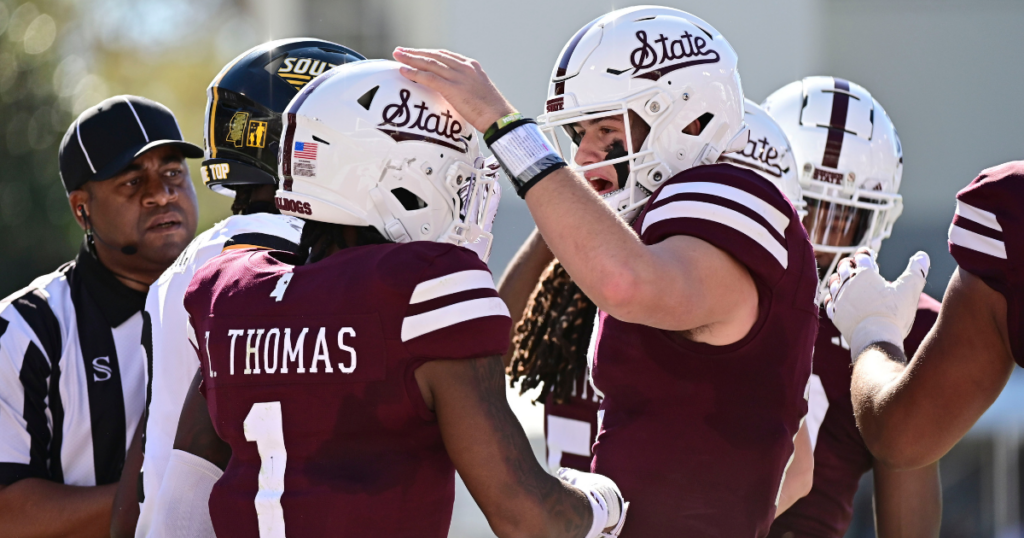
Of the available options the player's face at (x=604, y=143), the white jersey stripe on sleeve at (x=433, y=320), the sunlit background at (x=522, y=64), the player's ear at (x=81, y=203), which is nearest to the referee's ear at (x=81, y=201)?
the player's ear at (x=81, y=203)

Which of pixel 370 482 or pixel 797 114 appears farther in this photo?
pixel 797 114

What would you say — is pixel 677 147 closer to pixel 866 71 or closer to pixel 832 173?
pixel 832 173

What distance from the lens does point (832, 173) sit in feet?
13.2

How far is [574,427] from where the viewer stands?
3.72 meters

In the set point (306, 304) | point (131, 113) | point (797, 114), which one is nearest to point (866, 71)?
point (797, 114)

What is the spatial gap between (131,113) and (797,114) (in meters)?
2.55

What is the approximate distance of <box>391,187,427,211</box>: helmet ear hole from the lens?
97.6 inches

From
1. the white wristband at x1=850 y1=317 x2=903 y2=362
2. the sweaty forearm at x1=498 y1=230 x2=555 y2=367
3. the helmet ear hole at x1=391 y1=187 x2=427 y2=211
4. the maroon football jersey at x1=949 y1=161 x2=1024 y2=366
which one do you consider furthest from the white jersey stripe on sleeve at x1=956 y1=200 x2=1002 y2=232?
the sweaty forearm at x1=498 y1=230 x2=555 y2=367

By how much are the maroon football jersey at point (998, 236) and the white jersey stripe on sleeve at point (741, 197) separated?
367 mm

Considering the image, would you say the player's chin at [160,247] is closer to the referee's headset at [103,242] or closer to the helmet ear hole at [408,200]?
the referee's headset at [103,242]

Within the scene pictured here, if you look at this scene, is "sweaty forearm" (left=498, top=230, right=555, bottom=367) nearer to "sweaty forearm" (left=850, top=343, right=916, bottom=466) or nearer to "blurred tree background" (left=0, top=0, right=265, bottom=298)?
"sweaty forearm" (left=850, top=343, right=916, bottom=466)

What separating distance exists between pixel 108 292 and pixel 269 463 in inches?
66.9

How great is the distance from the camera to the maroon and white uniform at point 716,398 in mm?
2430

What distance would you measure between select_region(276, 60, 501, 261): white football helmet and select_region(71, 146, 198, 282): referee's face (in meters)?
1.41
